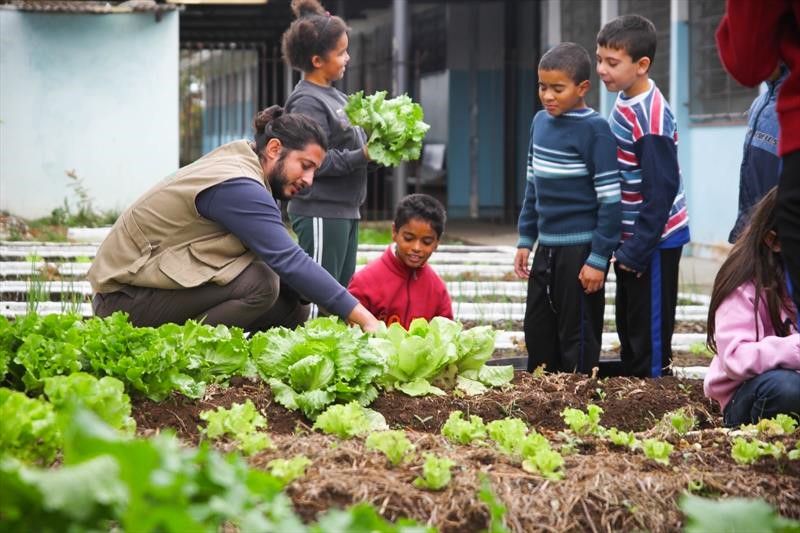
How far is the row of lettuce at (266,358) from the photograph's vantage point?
3.93m

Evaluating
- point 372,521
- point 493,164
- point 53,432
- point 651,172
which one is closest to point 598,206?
point 651,172

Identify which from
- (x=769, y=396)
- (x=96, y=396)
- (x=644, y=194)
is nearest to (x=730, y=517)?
(x=96, y=396)

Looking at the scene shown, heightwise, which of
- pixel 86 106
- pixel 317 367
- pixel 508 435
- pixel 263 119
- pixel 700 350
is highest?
pixel 86 106

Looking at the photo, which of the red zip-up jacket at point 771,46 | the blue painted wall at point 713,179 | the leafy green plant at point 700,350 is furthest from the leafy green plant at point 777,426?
the blue painted wall at point 713,179

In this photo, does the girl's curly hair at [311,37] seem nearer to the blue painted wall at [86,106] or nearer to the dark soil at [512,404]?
the dark soil at [512,404]

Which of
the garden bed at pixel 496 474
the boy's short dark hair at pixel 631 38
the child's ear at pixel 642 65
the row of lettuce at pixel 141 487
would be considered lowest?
the garden bed at pixel 496 474

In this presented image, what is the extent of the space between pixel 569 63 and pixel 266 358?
7.36ft

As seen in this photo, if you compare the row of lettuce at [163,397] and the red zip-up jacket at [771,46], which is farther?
the red zip-up jacket at [771,46]

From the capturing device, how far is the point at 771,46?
3100 mm

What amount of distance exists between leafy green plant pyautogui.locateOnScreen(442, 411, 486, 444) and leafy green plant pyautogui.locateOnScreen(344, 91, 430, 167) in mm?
2600

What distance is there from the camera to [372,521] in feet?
6.91

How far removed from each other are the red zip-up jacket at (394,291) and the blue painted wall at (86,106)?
33.2 feet

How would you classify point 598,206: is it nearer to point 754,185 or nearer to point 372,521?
point 754,185

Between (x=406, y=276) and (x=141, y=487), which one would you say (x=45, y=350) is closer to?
(x=141, y=487)
